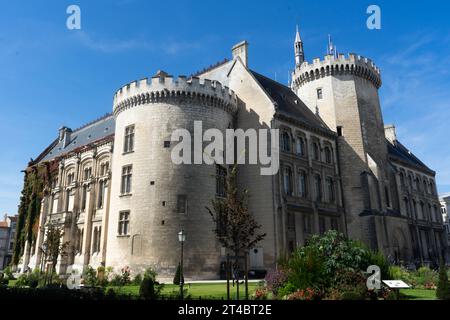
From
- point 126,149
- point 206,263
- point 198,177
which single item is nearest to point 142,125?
point 126,149

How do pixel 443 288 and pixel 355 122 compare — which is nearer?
pixel 443 288

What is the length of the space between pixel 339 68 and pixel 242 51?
35.3 feet

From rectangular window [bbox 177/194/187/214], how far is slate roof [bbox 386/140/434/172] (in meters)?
30.1

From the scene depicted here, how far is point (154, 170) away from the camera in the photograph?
93.9 feet

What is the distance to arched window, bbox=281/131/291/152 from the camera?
33.0 meters

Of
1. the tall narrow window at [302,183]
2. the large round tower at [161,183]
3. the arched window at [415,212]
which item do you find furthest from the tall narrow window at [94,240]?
the arched window at [415,212]

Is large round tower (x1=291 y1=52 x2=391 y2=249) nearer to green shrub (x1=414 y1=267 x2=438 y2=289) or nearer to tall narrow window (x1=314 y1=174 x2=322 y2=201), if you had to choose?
tall narrow window (x1=314 y1=174 x2=322 y2=201)

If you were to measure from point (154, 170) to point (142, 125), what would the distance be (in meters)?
4.04

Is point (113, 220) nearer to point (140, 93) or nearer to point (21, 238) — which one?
point (140, 93)

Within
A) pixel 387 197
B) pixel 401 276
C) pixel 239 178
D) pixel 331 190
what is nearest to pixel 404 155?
pixel 387 197

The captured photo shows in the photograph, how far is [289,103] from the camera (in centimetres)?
3741

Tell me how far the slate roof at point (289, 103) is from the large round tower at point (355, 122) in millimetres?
1427

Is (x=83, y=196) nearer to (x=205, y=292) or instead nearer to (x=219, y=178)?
(x=219, y=178)

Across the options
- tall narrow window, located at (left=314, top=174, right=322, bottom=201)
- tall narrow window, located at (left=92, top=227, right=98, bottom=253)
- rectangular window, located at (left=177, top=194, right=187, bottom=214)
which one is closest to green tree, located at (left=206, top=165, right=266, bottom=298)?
rectangular window, located at (left=177, top=194, right=187, bottom=214)
